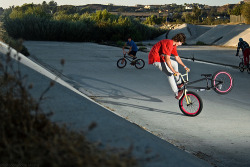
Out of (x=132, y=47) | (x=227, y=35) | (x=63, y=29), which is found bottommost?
(x=227, y=35)

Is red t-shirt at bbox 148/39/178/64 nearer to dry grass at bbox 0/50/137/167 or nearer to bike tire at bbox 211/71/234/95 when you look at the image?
bike tire at bbox 211/71/234/95

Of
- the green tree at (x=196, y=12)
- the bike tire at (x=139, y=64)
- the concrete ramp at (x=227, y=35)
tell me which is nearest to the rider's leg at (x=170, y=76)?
the bike tire at (x=139, y=64)

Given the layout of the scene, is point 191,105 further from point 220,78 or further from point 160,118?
point 220,78

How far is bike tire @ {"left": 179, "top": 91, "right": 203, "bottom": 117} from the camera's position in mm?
9555

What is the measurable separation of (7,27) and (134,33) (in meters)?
16.0

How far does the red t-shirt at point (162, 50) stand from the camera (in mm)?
9641

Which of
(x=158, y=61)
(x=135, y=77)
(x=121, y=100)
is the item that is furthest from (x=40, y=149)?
(x=135, y=77)

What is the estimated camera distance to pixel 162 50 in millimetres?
9773

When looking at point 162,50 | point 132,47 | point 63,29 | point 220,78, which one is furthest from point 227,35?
point 162,50

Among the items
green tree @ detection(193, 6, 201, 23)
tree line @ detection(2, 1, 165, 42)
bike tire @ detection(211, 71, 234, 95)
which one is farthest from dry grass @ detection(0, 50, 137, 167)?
green tree @ detection(193, 6, 201, 23)

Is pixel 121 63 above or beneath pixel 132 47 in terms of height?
beneath

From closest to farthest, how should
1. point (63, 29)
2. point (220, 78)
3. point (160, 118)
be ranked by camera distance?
point (160, 118) < point (220, 78) < point (63, 29)

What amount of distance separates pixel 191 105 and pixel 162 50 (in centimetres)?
149

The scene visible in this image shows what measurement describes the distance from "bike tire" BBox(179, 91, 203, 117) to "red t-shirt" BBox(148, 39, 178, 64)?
108cm
